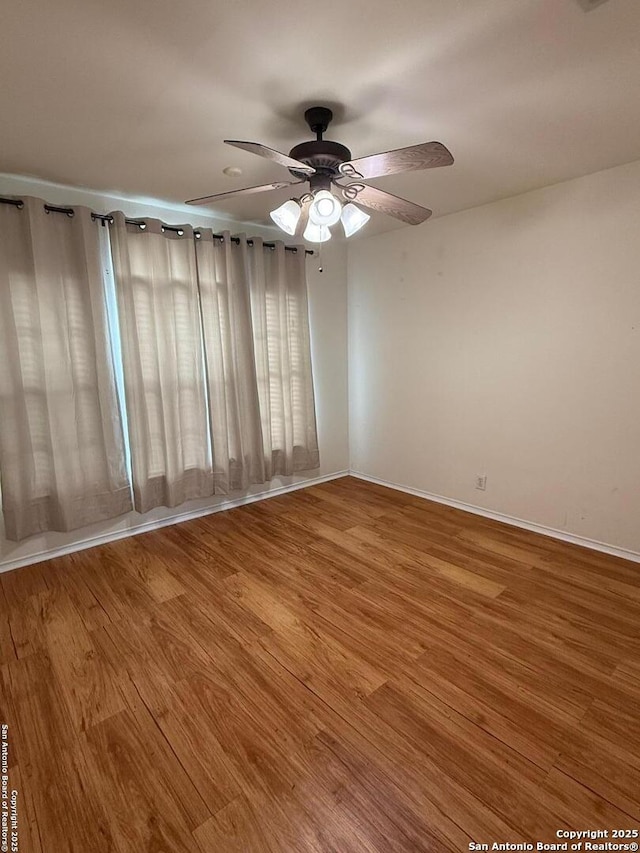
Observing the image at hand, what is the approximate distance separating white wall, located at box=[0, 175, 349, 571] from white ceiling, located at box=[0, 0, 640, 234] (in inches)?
11.9

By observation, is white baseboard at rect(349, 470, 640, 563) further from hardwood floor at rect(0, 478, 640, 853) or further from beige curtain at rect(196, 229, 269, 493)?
beige curtain at rect(196, 229, 269, 493)

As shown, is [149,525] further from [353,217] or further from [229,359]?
[353,217]

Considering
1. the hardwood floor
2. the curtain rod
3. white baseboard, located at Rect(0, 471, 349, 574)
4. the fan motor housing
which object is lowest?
the hardwood floor

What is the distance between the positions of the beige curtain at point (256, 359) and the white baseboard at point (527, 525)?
1.02 metres

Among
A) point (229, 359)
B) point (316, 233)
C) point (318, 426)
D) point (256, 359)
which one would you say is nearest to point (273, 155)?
point (316, 233)

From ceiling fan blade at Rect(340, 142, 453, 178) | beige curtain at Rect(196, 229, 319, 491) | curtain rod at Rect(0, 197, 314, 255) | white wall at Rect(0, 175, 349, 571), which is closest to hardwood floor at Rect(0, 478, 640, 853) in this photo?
white wall at Rect(0, 175, 349, 571)

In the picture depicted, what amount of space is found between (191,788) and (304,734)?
396 millimetres

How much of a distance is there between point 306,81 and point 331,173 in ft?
1.05

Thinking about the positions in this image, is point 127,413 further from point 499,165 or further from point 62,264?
point 499,165

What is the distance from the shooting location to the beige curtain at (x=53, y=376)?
2.41 m

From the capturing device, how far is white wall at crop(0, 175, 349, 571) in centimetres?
261

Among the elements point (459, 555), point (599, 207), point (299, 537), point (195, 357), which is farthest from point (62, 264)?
point (599, 207)

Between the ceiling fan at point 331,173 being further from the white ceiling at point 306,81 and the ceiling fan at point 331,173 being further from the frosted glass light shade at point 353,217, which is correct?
the white ceiling at point 306,81

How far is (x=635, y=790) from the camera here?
1264mm
